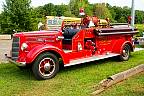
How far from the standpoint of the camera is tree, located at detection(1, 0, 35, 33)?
25.9 meters

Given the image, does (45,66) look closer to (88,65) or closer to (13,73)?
(13,73)

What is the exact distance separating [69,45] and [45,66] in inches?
50.8

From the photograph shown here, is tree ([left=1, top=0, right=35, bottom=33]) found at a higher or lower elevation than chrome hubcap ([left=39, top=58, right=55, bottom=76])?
higher

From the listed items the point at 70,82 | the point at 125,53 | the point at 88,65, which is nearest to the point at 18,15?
the point at 125,53

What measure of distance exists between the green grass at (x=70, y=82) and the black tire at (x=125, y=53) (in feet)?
1.53

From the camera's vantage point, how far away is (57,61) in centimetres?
803

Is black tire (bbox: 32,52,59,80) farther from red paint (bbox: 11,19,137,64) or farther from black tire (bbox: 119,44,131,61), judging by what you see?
black tire (bbox: 119,44,131,61)

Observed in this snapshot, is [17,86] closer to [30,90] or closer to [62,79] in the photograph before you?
[30,90]

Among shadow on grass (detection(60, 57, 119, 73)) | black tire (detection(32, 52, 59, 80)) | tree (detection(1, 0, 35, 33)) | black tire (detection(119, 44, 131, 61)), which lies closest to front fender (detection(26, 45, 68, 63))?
black tire (detection(32, 52, 59, 80))

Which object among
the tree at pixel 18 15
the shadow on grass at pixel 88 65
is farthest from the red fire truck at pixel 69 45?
the tree at pixel 18 15

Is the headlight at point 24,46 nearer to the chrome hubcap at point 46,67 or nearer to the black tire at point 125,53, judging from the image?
the chrome hubcap at point 46,67

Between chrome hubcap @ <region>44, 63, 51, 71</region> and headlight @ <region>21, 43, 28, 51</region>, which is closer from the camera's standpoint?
headlight @ <region>21, 43, 28, 51</region>

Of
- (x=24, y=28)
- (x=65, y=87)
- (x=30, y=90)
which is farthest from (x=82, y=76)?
(x=24, y=28)

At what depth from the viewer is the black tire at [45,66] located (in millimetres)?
7582
